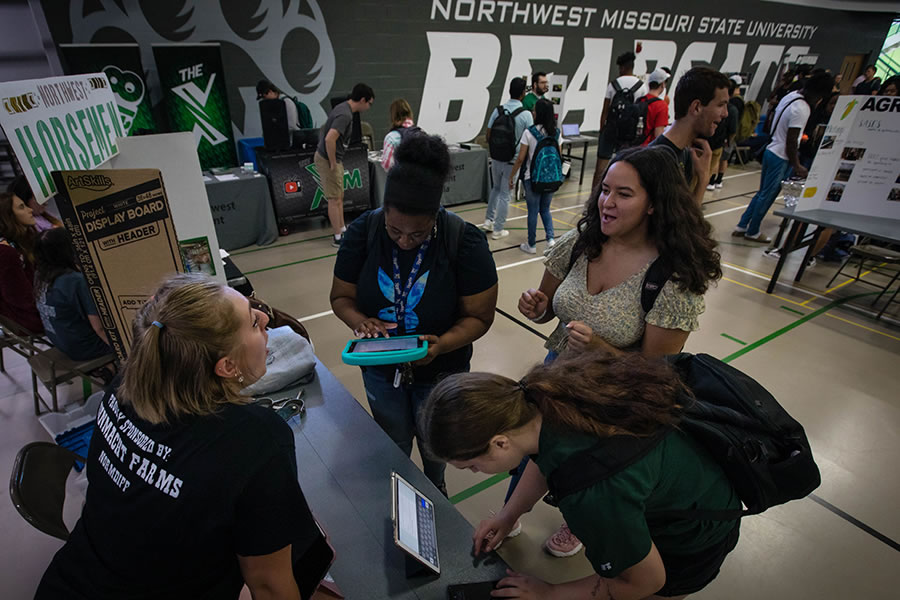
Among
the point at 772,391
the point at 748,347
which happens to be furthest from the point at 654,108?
the point at 772,391

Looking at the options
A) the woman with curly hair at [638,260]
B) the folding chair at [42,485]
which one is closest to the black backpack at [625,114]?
the woman with curly hair at [638,260]

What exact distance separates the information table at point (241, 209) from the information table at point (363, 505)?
3.97 meters

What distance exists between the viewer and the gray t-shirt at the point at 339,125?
15.8ft

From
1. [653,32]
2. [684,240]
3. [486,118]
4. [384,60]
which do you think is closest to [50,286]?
[684,240]

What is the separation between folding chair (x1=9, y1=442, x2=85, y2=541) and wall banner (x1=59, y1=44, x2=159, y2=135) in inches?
167

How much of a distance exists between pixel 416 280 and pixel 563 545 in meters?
1.37

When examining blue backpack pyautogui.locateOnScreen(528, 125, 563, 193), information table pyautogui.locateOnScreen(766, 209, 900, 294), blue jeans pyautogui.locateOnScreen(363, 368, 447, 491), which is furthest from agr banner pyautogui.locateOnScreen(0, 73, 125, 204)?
information table pyautogui.locateOnScreen(766, 209, 900, 294)

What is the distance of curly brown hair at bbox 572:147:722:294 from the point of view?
1439 millimetres

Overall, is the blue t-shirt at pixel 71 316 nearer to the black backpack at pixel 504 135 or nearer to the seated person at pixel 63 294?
the seated person at pixel 63 294

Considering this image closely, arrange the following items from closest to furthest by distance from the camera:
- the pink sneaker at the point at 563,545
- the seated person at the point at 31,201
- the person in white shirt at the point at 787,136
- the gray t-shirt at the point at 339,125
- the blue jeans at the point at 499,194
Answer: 1. the pink sneaker at the point at 563,545
2. the seated person at the point at 31,201
3. the person in white shirt at the point at 787,136
4. the gray t-shirt at the point at 339,125
5. the blue jeans at the point at 499,194

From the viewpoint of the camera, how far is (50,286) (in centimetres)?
241

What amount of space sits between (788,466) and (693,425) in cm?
26

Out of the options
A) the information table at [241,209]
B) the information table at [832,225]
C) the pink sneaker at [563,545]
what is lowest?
the pink sneaker at [563,545]

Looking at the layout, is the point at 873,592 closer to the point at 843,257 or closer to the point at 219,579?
the point at 219,579
